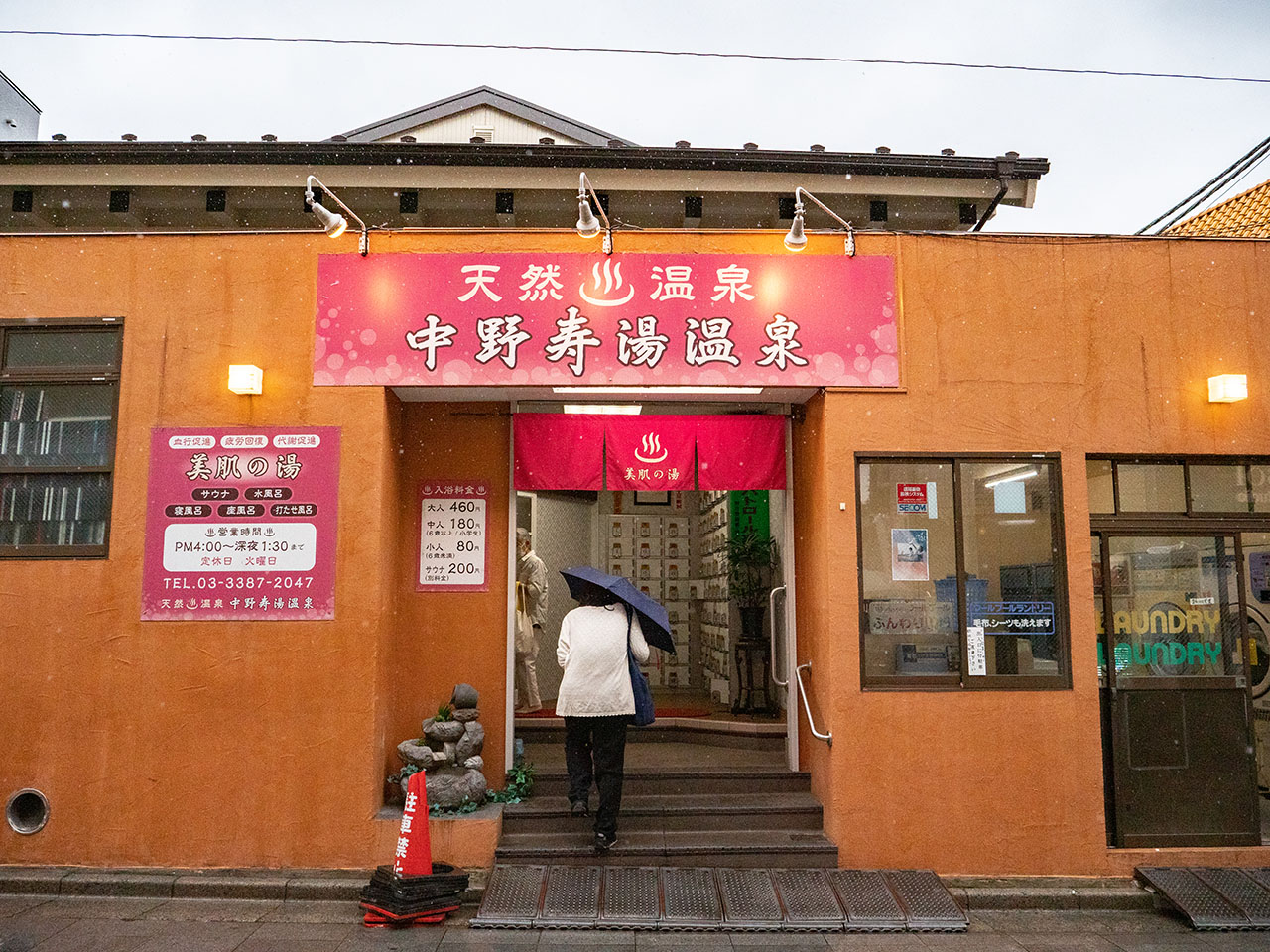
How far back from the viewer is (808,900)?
5840mm

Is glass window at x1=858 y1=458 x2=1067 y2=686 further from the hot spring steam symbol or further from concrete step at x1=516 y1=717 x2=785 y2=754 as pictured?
concrete step at x1=516 y1=717 x2=785 y2=754

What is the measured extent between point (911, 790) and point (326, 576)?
4807 mm

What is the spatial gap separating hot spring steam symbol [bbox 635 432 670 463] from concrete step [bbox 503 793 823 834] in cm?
295

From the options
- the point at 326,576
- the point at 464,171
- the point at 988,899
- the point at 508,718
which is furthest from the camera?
the point at 464,171

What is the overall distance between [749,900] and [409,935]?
2307 mm

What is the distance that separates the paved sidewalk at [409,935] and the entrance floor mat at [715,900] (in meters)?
0.07

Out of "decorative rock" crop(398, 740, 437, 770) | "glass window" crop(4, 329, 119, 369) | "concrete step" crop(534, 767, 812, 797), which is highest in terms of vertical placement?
"glass window" crop(4, 329, 119, 369)

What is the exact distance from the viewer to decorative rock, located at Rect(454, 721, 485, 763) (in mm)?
6699

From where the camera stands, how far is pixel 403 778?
659 cm

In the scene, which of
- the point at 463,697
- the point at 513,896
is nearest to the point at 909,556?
the point at 463,697

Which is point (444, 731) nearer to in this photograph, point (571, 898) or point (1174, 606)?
point (571, 898)

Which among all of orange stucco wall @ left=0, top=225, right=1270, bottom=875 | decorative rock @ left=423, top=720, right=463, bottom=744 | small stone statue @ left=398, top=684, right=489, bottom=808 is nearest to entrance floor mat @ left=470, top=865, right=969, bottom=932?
orange stucco wall @ left=0, top=225, right=1270, bottom=875

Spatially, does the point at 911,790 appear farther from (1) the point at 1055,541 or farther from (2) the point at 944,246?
(2) the point at 944,246

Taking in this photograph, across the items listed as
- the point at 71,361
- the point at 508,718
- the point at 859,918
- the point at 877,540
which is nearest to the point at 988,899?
the point at 859,918
